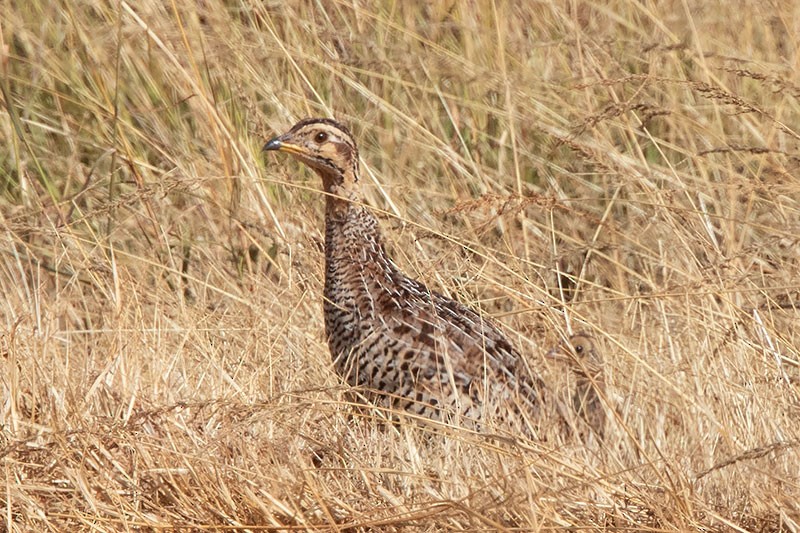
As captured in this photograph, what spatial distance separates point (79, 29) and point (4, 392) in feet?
7.56

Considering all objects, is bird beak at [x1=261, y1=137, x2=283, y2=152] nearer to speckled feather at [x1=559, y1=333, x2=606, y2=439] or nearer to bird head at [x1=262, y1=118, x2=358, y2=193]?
bird head at [x1=262, y1=118, x2=358, y2=193]

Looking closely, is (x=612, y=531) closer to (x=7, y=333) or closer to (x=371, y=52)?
(x=7, y=333)

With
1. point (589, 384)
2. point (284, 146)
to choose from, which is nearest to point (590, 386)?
point (589, 384)

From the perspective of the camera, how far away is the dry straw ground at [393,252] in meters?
3.46

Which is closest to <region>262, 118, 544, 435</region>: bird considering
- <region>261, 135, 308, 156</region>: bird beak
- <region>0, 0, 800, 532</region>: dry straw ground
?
<region>261, 135, 308, 156</region>: bird beak

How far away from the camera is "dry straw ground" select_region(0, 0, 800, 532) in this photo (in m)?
3.46

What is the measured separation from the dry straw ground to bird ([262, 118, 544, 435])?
16cm

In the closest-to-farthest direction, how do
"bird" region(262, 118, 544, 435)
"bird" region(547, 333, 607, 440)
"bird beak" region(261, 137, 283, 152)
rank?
1. "bird" region(262, 118, 544, 435)
2. "bird" region(547, 333, 607, 440)
3. "bird beak" region(261, 137, 283, 152)

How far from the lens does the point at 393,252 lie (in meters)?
5.55

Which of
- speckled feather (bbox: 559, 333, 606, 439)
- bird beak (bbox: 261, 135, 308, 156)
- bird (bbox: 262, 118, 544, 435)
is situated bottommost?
speckled feather (bbox: 559, 333, 606, 439)

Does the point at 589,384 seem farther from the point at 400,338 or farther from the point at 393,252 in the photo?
the point at 393,252

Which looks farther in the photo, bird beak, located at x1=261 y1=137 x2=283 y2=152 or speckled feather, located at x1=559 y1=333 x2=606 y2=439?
bird beak, located at x1=261 y1=137 x2=283 y2=152

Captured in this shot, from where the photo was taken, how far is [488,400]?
434 centimetres

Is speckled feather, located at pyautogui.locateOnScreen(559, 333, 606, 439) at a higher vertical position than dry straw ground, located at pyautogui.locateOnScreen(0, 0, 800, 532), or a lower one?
lower
